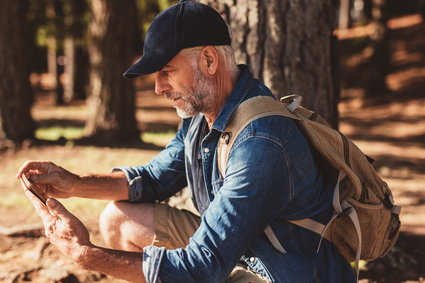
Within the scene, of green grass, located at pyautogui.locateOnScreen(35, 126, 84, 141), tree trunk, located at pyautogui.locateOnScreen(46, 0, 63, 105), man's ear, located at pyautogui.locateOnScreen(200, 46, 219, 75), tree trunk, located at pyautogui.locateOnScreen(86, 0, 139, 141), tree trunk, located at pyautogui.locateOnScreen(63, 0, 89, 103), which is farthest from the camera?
tree trunk, located at pyautogui.locateOnScreen(63, 0, 89, 103)

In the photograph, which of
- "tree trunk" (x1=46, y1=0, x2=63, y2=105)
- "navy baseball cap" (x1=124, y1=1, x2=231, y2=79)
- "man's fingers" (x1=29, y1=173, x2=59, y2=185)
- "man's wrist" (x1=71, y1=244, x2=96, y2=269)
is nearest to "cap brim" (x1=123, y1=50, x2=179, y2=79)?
"navy baseball cap" (x1=124, y1=1, x2=231, y2=79)

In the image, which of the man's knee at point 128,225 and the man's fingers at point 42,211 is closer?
the man's fingers at point 42,211

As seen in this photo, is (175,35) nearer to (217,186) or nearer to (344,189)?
(217,186)

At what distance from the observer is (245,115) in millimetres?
2484

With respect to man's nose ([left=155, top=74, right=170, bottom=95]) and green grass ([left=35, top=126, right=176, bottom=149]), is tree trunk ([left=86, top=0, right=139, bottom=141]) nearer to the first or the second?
green grass ([left=35, top=126, right=176, bottom=149])

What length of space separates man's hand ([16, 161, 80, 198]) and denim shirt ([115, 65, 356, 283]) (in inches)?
27.4

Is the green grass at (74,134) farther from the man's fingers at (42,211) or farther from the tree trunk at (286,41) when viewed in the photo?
the man's fingers at (42,211)

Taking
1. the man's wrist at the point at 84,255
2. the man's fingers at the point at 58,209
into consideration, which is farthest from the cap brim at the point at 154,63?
the man's wrist at the point at 84,255

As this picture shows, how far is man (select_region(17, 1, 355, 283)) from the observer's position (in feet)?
7.58

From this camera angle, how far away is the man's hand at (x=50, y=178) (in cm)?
304

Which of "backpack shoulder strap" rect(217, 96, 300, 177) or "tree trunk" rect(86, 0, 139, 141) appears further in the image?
"tree trunk" rect(86, 0, 139, 141)

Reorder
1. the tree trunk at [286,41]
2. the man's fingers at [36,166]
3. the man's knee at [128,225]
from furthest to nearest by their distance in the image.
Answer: the tree trunk at [286,41], the man's knee at [128,225], the man's fingers at [36,166]

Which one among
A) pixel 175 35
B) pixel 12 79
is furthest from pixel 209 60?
pixel 12 79

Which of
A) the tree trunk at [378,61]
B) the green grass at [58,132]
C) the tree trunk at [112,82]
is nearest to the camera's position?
the tree trunk at [112,82]
